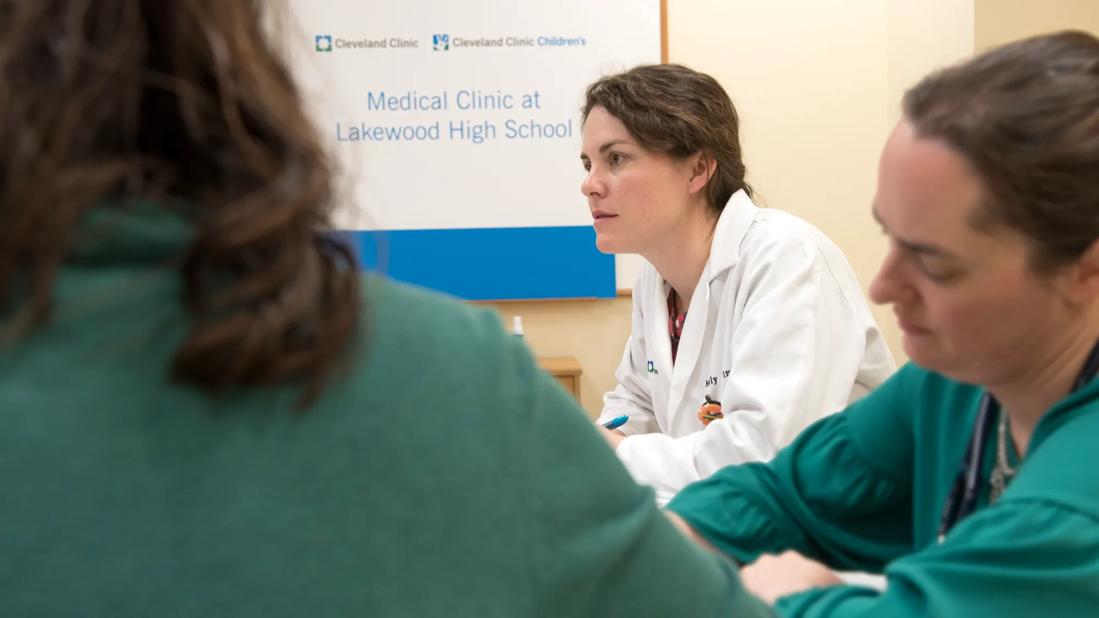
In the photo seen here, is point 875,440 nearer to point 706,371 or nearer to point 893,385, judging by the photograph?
point 893,385

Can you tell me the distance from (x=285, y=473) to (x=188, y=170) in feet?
0.59

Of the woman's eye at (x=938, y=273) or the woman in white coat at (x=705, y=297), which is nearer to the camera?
the woman's eye at (x=938, y=273)

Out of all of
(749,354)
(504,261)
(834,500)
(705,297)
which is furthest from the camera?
(504,261)

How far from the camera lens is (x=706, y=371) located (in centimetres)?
215

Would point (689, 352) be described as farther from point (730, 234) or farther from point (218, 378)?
point (218, 378)

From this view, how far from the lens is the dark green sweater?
21.2 inches

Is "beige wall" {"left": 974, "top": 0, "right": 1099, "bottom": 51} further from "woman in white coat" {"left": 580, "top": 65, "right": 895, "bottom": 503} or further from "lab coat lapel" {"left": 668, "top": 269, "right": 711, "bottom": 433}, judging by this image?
"lab coat lapel" {"left": 668, "top": 269, "right": 711, "bottom": 433}

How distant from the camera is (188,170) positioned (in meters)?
0.58

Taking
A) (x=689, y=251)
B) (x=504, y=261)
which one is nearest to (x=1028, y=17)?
(x=689, y=251)

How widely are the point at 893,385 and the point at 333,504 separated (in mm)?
860

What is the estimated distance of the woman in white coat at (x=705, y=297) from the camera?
180 cm

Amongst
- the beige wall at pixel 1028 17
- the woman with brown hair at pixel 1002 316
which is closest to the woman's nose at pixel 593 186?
the beige wall at pixel 1028 17

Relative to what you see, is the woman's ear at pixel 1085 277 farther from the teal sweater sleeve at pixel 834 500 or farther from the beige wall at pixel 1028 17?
the beige wall at pixel 1028 17

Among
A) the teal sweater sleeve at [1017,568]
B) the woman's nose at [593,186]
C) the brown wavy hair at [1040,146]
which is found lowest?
the teal sweater sleeve at [1017,568]
